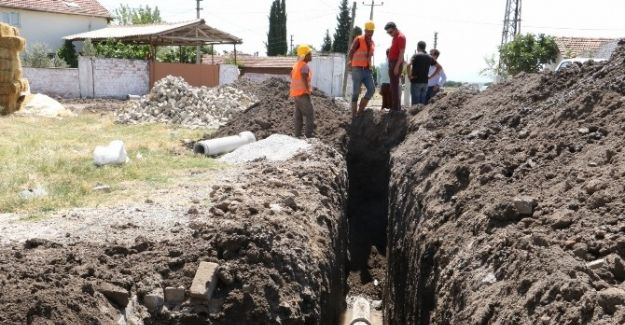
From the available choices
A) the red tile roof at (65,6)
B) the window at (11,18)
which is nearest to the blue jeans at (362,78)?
the red tile roof at (65,6)

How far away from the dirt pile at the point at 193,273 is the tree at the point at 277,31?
53474mm

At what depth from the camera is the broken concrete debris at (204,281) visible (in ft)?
14.8

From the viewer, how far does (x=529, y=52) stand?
3234cm

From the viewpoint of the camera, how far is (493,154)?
6270 millimetres

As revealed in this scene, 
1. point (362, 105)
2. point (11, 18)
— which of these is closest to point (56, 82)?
point (11, 18)

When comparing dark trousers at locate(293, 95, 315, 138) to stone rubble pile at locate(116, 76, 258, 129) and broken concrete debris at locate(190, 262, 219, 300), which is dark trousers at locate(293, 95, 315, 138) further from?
broken concrete debris at locate(190, 262, 219, 300)

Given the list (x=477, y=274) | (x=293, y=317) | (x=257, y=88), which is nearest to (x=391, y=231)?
(x=293, y=317)

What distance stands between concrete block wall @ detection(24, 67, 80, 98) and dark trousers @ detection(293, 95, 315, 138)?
17.5 metres

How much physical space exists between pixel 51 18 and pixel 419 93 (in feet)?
93.9

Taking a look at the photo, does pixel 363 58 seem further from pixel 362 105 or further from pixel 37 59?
pixel 37 59

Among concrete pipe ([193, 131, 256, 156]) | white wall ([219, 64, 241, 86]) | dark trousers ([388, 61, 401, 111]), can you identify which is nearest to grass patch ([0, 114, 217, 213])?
concrete pipe ([193, 131, 256, 156])

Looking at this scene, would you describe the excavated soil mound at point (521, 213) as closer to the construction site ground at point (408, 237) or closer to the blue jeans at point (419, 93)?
the construction site ground at point (408, 237)

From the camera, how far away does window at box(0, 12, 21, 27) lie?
110 ft

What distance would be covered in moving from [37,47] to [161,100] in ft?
53.0
